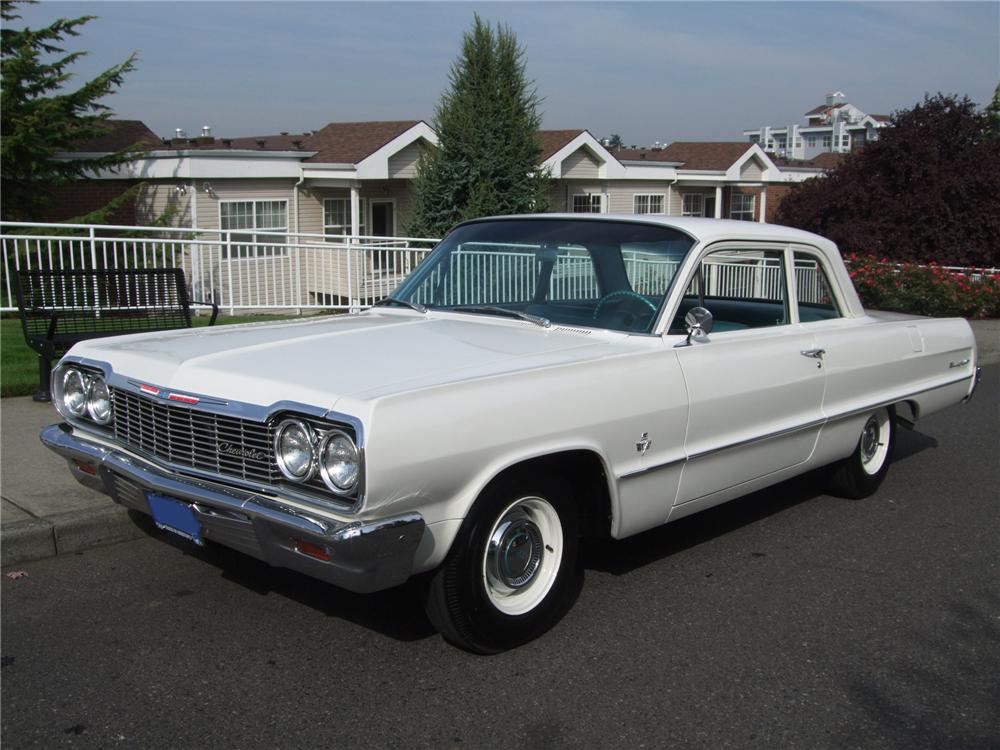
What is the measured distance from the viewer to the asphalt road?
3332 millimetres

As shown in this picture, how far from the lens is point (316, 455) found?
3.40 meters

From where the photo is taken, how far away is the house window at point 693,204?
32469mm

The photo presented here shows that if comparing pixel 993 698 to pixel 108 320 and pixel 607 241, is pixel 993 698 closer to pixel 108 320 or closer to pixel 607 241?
pixel 607 241

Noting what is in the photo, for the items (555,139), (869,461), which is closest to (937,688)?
(869,461)

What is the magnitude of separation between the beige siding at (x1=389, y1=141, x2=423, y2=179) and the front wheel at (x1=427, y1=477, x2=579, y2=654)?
784 inches

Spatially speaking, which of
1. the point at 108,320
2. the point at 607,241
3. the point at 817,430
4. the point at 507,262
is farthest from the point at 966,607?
the point at 108,320

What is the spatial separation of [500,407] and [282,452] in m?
0.79

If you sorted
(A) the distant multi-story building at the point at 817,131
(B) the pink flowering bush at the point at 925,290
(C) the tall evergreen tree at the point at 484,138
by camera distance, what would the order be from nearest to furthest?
(B) the pink flowering bush at the point at 925,290, (C) the tall evergreen tree at the point at 484,138, (A) the distant multi-story building at the point at 817,131

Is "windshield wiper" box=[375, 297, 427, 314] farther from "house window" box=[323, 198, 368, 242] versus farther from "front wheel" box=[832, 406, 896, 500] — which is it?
"house window" box=[323, 198, 368, 242]

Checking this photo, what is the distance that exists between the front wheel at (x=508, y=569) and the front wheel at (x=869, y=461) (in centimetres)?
254

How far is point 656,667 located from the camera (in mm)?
3816

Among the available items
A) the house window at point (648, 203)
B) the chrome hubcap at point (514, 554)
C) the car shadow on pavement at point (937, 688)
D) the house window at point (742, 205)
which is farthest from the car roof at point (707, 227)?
the house window at point (742, 205)

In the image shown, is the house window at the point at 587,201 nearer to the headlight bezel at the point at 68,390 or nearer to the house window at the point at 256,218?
the house window at the point at 256,218

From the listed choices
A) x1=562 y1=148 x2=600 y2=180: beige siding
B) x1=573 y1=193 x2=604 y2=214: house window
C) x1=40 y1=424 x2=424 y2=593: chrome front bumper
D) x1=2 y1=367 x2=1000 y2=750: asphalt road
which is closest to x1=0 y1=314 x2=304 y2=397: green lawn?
x1=2 y1=367 x2=1000 y2=750: asphalt road
